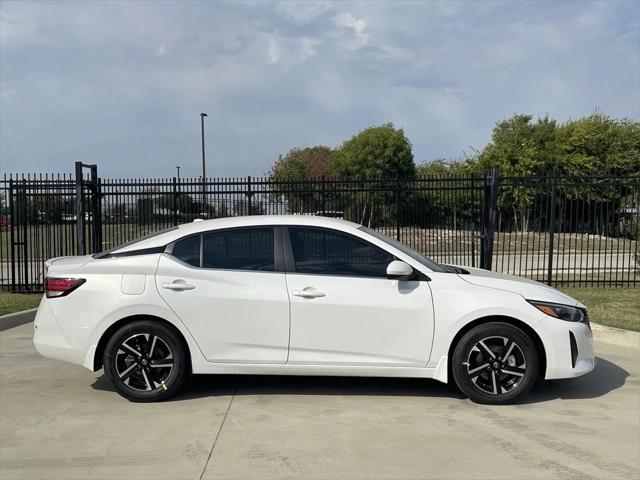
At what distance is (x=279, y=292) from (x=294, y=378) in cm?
131

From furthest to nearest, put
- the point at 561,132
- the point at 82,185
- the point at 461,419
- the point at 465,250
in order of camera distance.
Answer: the point at 561,132 → the point at 465,250 → the point at 82,185 → the point at 461,419

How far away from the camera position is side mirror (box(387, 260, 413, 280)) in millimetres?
5051

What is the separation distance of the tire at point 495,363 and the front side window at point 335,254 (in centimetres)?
97

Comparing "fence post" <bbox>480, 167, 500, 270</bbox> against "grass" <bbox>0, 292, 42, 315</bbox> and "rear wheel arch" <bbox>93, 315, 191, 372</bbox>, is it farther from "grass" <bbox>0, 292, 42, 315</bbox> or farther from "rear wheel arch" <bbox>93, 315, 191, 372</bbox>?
"grass" <bbox>0, 292, 42, 315</bbox>

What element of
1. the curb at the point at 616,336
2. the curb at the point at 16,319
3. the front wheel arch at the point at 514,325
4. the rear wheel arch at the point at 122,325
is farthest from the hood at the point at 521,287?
the curb at the point at 16,319

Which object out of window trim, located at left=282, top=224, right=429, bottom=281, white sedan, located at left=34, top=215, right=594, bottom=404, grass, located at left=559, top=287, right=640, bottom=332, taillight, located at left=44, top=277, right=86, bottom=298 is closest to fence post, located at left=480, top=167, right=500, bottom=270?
grass, located at left=559, top=287, right=640, bottom=332

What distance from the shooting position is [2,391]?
225 inches

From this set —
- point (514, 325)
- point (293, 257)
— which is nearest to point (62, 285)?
point (293, 257)

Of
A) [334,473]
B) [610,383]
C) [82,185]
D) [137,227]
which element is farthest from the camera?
[137,227]

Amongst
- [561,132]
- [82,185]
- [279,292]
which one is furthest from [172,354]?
[561,132]

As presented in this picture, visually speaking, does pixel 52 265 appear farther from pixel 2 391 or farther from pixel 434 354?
pixel 434 354

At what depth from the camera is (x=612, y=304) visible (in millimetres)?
10102

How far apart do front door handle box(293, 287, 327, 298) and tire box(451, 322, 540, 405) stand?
1284 mm

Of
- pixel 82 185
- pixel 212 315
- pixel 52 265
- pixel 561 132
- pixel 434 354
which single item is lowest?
pixel 434 354
